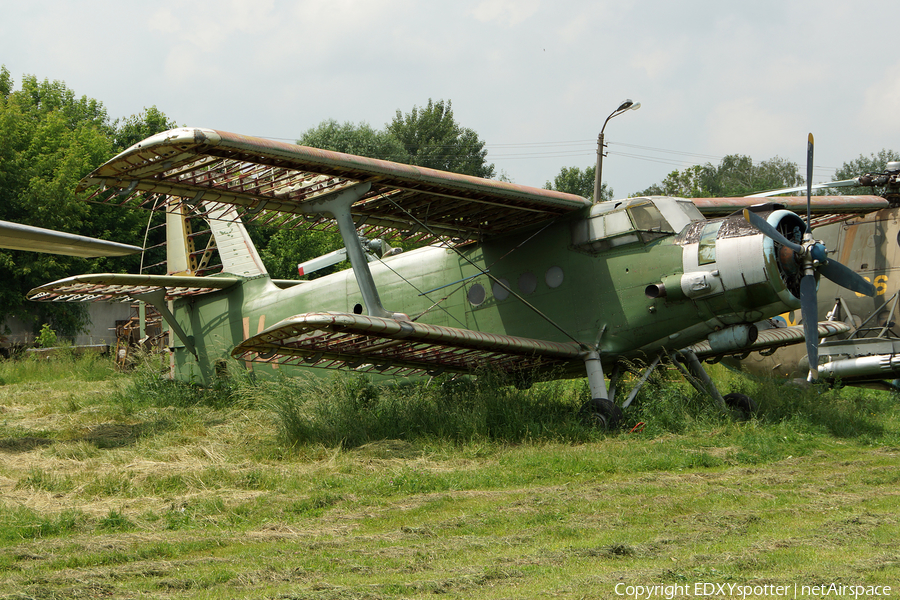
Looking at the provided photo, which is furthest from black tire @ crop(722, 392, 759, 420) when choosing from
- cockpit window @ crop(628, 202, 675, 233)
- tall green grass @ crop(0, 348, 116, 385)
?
tall green grass @ crop(0, 348, 116, 385)

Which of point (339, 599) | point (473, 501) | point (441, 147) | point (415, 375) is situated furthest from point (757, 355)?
point (441, 147)

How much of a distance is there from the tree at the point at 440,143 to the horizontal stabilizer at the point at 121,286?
144ft

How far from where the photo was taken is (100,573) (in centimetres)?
430

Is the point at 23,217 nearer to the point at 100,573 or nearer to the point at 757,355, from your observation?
the point at 757,355

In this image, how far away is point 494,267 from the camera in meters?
10.9

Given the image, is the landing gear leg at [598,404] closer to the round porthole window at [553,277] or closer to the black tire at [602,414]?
the black tire at [602,414]

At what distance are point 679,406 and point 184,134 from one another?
6.63 m

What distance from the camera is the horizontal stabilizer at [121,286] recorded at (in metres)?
11.5

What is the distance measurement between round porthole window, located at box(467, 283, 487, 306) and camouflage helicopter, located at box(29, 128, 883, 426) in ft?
0.11

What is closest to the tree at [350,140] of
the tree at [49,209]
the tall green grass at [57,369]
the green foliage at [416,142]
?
the green foliage at [416,142]

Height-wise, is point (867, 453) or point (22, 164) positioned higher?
point (22, 164)

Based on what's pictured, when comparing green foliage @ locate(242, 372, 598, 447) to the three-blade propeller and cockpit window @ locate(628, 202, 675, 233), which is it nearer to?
cockpit window @ locate(628, 202, 675, 233)

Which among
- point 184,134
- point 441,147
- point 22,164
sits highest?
point 441,147

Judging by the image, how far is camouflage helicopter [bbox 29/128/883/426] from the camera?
8.38 m
